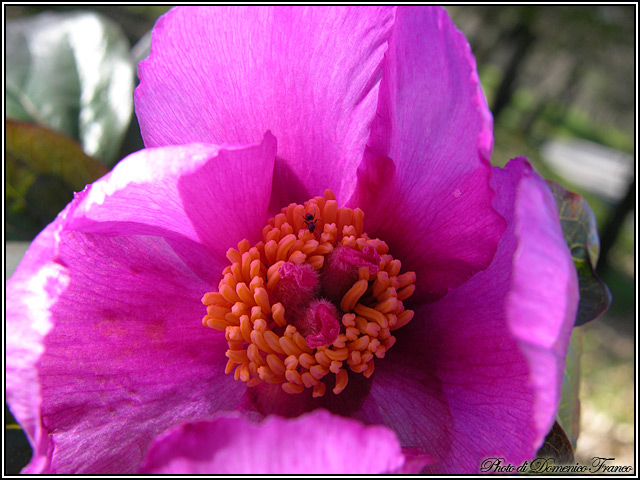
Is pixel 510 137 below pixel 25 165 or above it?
below

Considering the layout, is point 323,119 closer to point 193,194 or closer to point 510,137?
point 193,194

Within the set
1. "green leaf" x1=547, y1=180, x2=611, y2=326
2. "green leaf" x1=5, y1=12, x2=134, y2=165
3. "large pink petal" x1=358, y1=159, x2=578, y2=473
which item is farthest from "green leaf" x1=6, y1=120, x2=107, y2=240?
"green leaf" x1=547, y1=180, x2=611, y2=326

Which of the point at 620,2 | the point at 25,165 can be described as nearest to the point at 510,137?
the point at 620,2

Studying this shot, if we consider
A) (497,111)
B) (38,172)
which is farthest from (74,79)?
(497,111)

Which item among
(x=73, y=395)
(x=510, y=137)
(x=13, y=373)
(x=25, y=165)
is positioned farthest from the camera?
(x=510, y=137)

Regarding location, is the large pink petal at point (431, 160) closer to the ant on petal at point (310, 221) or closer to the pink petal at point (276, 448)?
the ant on petal at point (310, 221)

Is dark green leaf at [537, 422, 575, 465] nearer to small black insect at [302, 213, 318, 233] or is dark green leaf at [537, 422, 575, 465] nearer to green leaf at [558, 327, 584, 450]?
green leaf at [558, 327, 584, 450]
